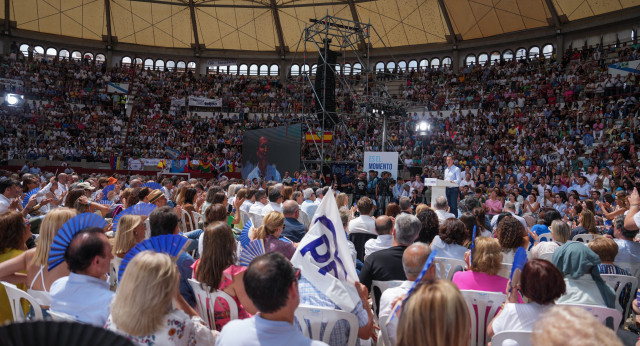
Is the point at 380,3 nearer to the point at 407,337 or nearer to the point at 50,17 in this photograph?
the point at 50,17

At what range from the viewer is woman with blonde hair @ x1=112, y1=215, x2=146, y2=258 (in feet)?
13.7

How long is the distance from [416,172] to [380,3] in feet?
51.4

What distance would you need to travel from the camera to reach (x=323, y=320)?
9.77 feet

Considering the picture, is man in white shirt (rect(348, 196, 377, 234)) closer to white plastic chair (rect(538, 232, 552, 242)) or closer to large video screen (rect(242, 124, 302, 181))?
white plastic chair (rect(538, 232, 552, 242))

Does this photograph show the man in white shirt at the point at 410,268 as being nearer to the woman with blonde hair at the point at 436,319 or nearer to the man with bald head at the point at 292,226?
the woman with blonde hair at the point at 436,319

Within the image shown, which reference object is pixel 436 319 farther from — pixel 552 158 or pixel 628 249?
pixel 552 158

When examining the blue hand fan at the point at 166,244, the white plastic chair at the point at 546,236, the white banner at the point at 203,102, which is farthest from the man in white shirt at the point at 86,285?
the white banner at the point at 203,102

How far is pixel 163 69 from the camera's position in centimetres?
3491

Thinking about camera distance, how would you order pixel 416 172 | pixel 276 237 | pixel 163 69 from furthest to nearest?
pixel 163 69 < pixel 416 172 < pixel 276 237

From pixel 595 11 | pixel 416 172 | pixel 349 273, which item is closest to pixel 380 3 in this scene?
pixel 595 11

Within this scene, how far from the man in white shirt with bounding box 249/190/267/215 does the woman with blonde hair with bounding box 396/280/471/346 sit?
608 cm

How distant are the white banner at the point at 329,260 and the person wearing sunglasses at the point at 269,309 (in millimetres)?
816

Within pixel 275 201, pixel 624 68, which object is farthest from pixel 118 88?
pixel 624 68

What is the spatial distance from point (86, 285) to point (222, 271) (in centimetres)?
95
